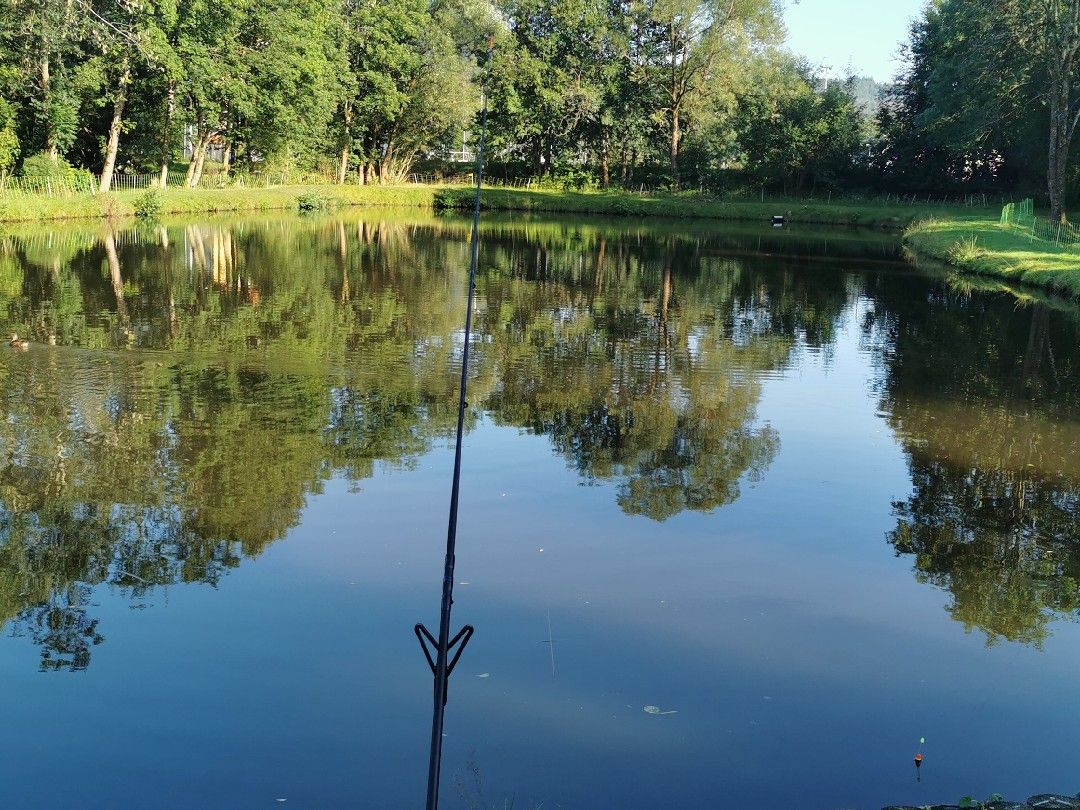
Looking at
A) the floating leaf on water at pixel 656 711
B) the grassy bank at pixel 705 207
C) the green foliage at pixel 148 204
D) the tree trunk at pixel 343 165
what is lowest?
the floating leaf on water at pixel 656 711

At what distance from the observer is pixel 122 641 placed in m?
→ 9.27

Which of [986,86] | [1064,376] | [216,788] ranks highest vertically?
[986,86]

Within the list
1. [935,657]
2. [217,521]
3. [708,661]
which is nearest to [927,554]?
[935,657]

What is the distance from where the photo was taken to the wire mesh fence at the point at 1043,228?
145ft

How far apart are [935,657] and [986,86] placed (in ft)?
193

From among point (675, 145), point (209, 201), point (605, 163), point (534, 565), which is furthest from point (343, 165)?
point (534, 565)

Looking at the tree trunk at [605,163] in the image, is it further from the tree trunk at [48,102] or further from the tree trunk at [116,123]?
the tree trunk at [48,102]

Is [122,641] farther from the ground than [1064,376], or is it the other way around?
[1064,376]

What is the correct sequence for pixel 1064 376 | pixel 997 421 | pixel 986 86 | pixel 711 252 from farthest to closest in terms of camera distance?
pixel 986 86 → pixel 711 252 → pixel 1064 376 → pixel 997 421

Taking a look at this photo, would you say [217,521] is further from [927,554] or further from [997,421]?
[997,421]

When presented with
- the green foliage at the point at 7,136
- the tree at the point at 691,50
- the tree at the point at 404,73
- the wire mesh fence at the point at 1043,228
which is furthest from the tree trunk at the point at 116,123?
the wire mesh fence at the point at 1043,228

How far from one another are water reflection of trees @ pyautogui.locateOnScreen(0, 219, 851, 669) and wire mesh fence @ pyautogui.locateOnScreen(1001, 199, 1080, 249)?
14000mm

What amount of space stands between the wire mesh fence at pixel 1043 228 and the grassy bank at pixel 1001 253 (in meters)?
0.46

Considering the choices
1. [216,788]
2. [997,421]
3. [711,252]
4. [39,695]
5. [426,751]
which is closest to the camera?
[216,788]
